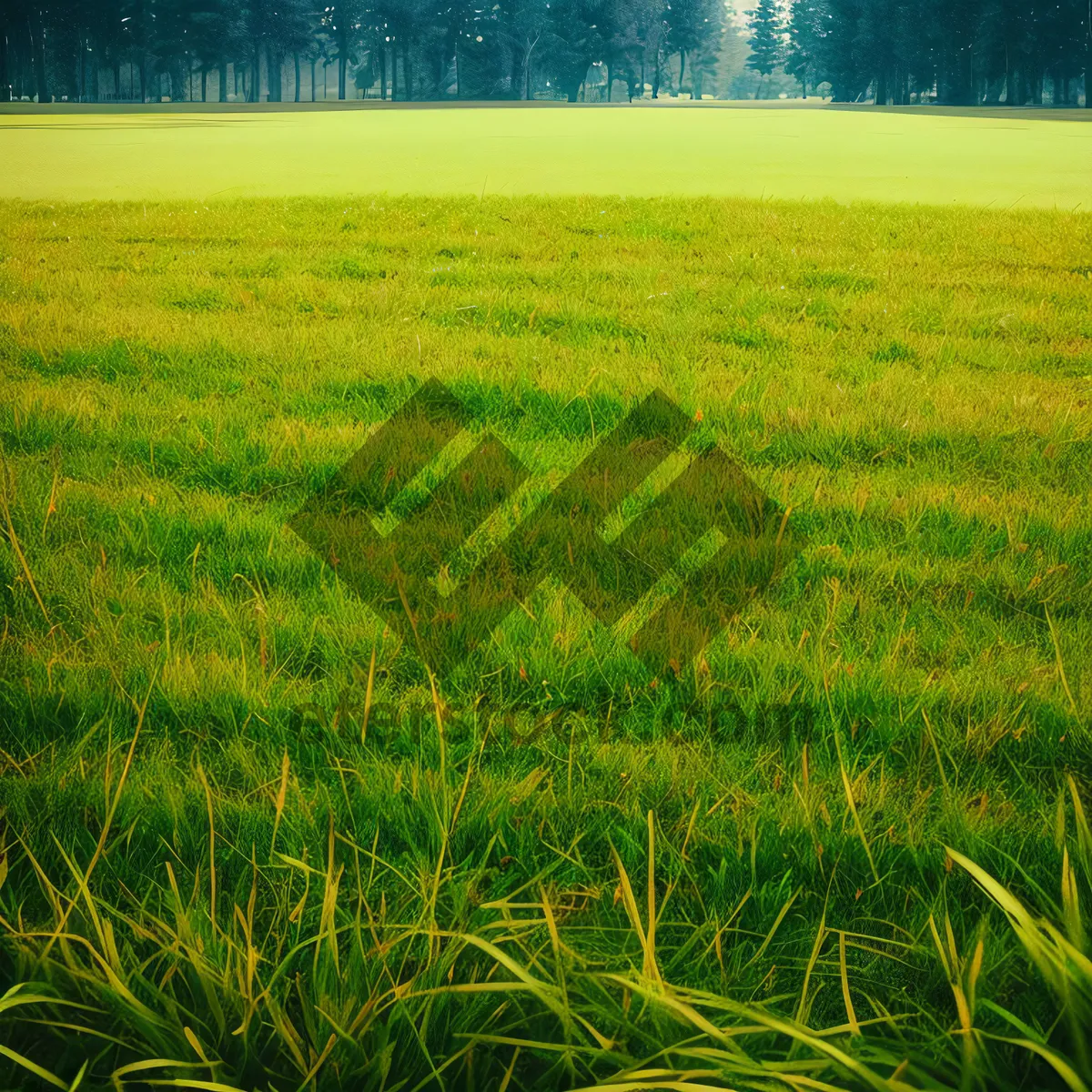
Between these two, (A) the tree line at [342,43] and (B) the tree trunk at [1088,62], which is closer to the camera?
(B) the tree trunk at [1088,62]

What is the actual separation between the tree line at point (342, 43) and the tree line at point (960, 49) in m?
18.6

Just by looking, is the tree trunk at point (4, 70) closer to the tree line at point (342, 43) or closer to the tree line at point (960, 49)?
the tree line at point (342, 43)

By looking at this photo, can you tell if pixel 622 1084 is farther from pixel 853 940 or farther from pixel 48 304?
pixel 48 304

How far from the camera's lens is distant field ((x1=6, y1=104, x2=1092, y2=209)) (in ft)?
43.2

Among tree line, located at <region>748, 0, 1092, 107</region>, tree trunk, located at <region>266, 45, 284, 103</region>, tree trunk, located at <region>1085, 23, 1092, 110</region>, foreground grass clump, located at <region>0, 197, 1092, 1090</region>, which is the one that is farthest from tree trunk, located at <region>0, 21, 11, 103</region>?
foreground grass clump, located at <region>0, 197, 1092, 1090</region>

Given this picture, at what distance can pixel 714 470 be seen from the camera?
3.68 metres

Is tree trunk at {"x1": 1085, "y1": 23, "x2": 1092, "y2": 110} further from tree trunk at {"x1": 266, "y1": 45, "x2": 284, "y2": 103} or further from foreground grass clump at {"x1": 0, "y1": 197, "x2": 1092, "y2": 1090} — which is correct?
foreground grass clump at {"x1": 0, "y1": 197, "x2": 1092, "y2": 1090}

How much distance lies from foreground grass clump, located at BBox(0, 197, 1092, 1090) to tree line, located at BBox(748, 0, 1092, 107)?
242ft

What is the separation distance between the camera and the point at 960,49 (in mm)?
70875

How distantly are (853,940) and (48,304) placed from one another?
654cm

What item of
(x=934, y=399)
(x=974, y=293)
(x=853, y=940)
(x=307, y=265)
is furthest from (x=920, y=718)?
(x=307, y=265)

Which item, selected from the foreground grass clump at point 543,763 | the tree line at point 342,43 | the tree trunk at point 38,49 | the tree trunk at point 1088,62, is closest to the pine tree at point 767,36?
the tree line at point 342,43

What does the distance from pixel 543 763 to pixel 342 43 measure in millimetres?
93897

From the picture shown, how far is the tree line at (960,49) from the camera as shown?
6625cm
